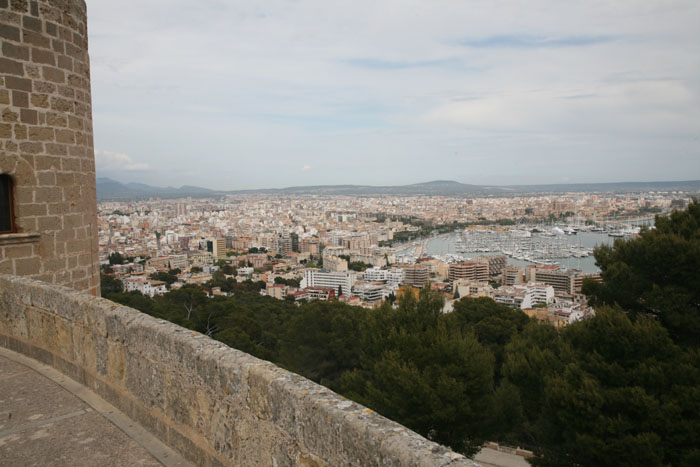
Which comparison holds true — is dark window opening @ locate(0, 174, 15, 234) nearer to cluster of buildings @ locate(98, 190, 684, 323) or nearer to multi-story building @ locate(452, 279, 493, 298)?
cluster of buildings @ locate(98, 190, 684, 323)

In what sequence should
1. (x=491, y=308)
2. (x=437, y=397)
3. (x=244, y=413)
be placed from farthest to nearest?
(x=491, y=308) → (x=437, y=397) → (x=244, y=413)

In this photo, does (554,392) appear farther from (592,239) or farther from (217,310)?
(592,239)

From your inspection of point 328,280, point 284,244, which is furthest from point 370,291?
point 284,244

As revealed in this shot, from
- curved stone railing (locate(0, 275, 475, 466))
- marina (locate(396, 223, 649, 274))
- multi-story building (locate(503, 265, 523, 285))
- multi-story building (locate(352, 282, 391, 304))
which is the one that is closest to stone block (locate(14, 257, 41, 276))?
curved stone railing (locate(0, 275, 475, 466))

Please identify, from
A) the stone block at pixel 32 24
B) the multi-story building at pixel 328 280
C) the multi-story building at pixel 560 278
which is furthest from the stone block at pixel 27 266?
the multi-story building at pixel 328 280

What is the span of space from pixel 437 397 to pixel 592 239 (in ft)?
310

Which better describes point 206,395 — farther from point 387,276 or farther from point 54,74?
point 387,276

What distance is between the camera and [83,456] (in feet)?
7.13

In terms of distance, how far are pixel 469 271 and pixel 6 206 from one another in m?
70.0

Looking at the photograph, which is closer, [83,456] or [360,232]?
[83,456]

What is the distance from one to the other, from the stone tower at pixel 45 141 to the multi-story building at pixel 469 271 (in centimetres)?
6762

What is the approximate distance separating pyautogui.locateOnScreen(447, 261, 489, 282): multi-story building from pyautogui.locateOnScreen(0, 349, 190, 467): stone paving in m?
69.0

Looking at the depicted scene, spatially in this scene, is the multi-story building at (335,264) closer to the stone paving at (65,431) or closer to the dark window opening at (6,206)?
the dark window opening at (6,206)

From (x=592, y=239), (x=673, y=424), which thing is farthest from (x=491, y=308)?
(x=592, y=239)
